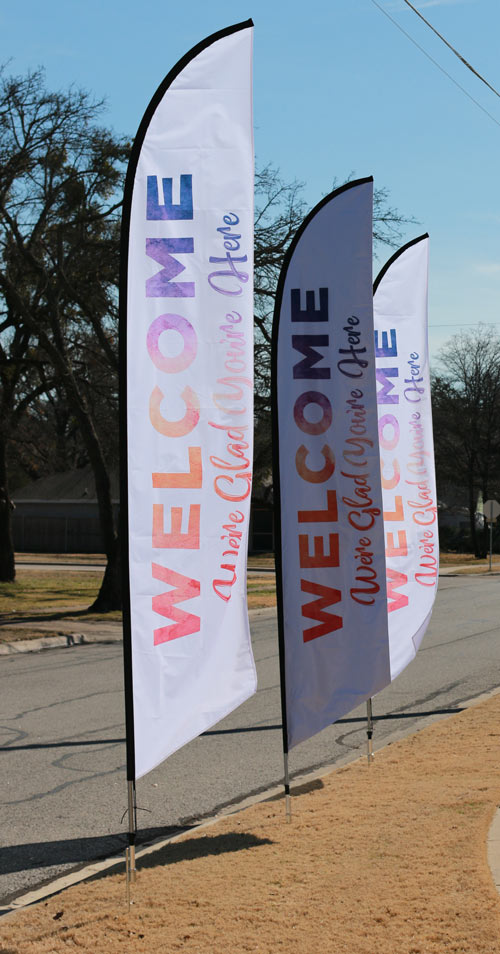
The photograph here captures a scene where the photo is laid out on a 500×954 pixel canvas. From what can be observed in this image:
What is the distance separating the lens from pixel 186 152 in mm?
5266

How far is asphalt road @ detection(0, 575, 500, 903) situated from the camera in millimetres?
6093

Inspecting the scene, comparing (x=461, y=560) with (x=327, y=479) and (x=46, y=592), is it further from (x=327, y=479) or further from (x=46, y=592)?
(x=327, y=479)

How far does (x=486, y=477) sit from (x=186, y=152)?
5166cm

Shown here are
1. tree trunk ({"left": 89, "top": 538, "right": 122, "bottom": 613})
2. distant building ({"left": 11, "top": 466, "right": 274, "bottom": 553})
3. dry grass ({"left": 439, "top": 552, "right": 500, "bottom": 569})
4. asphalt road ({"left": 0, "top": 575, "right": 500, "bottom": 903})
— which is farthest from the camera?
distant building ({"left": 11, "top": 466, "right": 274, "bottom": 553})

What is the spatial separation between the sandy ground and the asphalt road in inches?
29.9

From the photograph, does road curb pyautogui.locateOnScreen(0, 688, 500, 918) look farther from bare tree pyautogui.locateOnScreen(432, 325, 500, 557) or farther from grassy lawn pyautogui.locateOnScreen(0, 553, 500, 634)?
bare tree pyautogui.locateOnScreen(432, 325, 500, 557)

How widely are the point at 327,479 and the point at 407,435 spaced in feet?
8.30

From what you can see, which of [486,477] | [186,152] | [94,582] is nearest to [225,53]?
[186,152]

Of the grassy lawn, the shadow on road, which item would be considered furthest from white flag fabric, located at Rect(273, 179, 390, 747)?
the grassy lawn

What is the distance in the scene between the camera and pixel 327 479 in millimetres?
6320

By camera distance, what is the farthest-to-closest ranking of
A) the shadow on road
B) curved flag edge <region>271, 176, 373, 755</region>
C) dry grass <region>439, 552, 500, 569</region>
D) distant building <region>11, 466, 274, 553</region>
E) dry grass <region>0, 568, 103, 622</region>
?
distant building <region>11, 466, 274, 553</region> → dry grass <region>439, 552, 500, 569</region> → dry grass <region>0, 568, 103, 622</region> → curved flag edge <region>271, 176, 373, 755</region> → the shadow on road

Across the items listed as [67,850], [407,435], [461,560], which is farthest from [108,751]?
[461,560]

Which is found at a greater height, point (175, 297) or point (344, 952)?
point (175, 297)

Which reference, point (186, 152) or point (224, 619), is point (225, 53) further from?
point (224, 619)
